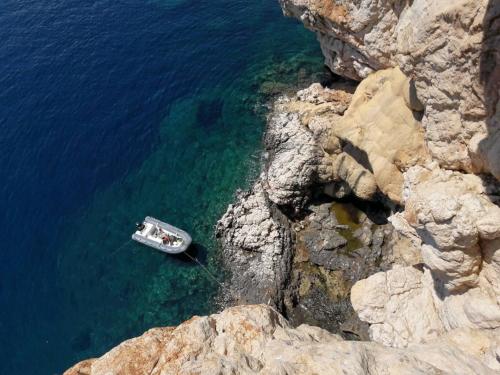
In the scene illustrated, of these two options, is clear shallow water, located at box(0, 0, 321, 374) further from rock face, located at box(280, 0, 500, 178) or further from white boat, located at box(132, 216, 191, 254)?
rock face, located at box(280, 0, 500, 178)

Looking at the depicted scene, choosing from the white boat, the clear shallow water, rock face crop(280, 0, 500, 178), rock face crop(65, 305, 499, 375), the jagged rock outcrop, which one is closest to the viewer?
rock face crop(65, 305, 499, 375)

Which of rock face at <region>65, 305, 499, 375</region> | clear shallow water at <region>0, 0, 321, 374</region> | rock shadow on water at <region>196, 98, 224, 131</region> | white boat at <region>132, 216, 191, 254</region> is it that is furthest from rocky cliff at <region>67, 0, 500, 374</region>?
rock shadow on water at <region>196, 98, 224, 131</region>

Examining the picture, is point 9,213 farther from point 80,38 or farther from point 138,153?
point 80,38

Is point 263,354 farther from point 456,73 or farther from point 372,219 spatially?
point 372,219

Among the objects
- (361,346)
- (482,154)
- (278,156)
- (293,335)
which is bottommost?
(278,156)

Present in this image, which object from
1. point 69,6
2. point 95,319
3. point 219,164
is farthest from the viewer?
point 69,6

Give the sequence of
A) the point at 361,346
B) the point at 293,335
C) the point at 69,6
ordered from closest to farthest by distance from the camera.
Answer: the point at 361,346
the point at 293,335
the point at 69,6

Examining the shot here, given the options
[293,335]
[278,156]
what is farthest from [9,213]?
[293,335]
